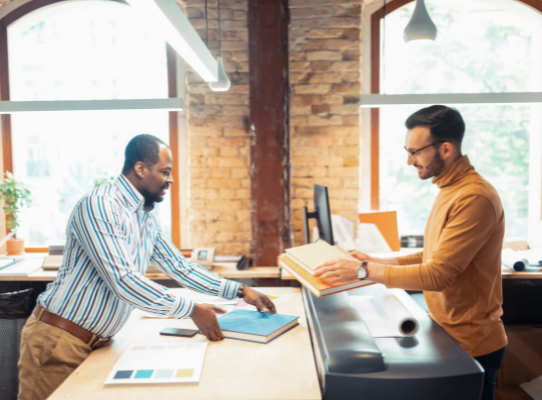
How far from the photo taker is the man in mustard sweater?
58.7 inches

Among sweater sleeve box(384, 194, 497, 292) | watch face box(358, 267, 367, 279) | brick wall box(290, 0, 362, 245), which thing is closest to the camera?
sweater sleeve box(384, 194, 497, 292)

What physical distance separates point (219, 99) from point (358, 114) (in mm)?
1208

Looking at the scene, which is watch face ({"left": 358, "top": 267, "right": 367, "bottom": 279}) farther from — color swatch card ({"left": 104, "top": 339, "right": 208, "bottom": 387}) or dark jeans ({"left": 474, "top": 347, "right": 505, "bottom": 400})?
color swatch card ({"left": 104, "top": 339, "right": 208, "bottom": 387})

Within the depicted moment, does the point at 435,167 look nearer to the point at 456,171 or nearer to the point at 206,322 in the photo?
the point at 456,171

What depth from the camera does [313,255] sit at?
1766 mm

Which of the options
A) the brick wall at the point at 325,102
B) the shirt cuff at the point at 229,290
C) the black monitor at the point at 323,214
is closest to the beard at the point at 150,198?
the shirt cuff at the point at 229,290

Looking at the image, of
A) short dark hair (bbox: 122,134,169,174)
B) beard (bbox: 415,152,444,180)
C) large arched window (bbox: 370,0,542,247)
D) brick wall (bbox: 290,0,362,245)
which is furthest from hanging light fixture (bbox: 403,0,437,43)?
short dark hair (bbox: 122,134,169,174)

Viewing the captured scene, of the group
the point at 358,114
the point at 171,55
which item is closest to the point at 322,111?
the point at 358,114

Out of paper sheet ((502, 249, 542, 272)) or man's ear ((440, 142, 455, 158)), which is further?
paper sheet ((502, 249, 542, 272))

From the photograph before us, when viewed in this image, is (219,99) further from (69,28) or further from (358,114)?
(69,28)

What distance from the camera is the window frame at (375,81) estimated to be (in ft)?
12.4

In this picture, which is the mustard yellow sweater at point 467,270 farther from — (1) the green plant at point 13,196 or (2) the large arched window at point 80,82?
(1) the green plant at point 13,196

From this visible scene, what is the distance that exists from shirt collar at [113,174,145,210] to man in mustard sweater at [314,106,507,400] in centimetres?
82

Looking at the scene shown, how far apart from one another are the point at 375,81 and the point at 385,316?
2691 millimetres
